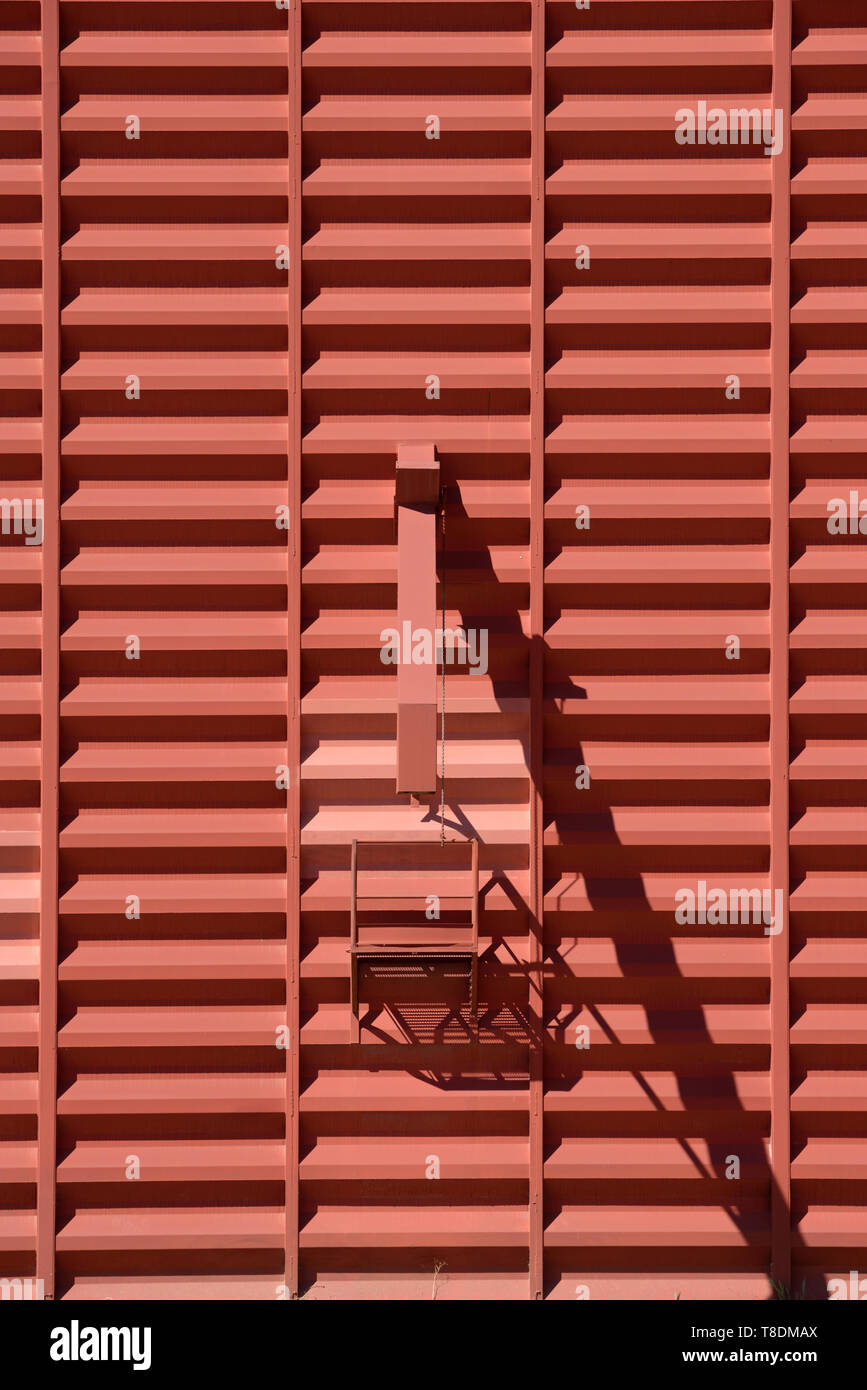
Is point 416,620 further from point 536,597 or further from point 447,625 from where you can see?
point 536,597

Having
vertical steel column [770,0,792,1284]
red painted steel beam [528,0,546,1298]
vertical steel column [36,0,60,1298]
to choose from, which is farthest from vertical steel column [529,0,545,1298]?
vertical steel column [36,0,60,1298]

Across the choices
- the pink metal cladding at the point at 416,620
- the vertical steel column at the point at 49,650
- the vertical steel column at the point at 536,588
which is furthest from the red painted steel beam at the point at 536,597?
the vertical steel column at the point at 49,650

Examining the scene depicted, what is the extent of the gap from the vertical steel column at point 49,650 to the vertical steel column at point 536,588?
275 centimetres

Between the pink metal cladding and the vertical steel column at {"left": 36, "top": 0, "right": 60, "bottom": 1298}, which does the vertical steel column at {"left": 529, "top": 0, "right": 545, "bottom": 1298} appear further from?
the vertical steel column at {"left": 36, "top": 0, "right": 60, "bottom": 1298}

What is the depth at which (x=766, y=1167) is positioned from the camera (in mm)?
5969

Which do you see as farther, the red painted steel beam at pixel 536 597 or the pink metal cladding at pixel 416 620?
the red painted steel beam at pixel 536 597

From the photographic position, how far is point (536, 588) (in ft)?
19.6

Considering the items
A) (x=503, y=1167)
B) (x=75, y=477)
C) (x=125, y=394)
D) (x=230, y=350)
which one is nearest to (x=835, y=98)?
(x=230, y=350)

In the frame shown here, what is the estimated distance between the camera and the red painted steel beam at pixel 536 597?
5930 millimetres

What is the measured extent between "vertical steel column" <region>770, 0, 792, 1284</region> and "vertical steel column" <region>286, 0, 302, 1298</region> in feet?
9.05

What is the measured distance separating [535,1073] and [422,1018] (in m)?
0.72

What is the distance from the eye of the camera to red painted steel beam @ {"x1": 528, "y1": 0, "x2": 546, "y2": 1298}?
593 centimetres

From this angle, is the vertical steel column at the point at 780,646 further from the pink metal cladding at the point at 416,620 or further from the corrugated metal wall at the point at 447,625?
the pink metal cladding at the point at 416,620

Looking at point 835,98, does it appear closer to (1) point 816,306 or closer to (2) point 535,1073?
(1) point 816,306
